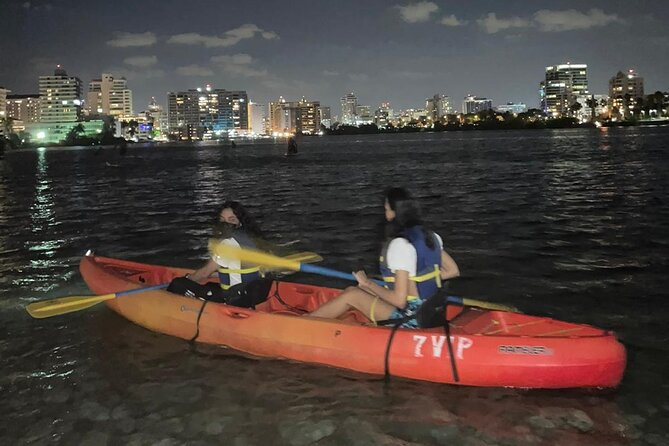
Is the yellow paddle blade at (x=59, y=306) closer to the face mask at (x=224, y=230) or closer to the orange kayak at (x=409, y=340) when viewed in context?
the orange kayak at (x=409, y=340)

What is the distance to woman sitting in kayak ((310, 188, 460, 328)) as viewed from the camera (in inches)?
239

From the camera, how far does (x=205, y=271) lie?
Answer: 791cm

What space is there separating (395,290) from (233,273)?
2.43 metres

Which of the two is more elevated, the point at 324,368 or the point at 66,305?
the point at 66,305

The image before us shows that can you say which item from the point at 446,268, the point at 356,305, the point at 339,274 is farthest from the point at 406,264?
the point at 339,274

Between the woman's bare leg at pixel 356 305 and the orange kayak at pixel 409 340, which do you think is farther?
the woman's bare leg at pixel 356 305

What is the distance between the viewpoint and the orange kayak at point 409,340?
6.01 metres

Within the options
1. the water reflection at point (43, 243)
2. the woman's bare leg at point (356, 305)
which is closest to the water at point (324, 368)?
A: the water reflection at point (43, 243)

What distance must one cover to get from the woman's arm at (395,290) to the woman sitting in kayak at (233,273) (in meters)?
1.77

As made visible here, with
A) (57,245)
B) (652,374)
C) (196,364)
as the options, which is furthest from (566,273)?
(57,245)

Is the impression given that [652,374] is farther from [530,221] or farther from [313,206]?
[313,206]

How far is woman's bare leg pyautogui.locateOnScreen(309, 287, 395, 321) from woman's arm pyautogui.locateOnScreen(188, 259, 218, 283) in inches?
61.6

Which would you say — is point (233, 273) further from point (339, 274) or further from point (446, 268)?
point (446, 268)

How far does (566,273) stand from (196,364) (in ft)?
24.3
